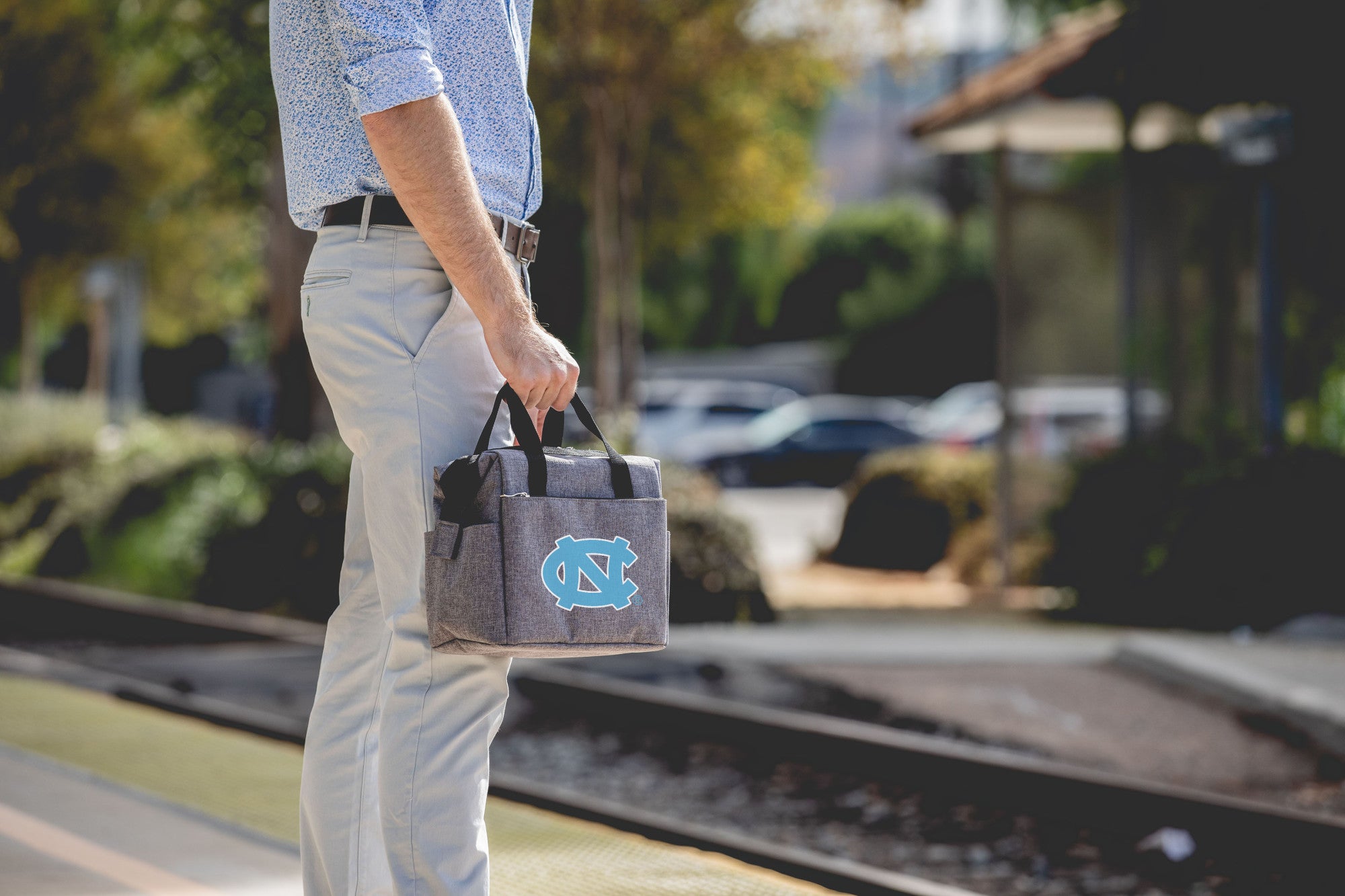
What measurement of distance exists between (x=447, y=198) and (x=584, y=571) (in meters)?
0.59

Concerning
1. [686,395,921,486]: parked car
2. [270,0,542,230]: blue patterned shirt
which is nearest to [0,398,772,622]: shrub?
[270,0,542,230]: blue patterned shirt

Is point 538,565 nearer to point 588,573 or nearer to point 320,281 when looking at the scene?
point 588,573

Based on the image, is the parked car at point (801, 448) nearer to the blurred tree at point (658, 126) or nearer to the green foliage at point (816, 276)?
the green foliage at point (816, 276)

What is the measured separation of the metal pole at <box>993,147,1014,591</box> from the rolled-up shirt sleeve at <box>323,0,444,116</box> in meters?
9.88

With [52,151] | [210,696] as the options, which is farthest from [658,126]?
[210,696]

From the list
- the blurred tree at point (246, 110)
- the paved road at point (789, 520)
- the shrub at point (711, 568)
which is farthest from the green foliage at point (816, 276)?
the shrub at point (711, 568)

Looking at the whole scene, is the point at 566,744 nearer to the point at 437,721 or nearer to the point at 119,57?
the point at 437,721

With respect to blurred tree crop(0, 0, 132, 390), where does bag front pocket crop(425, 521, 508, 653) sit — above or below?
below

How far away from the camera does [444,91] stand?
8.17 ft

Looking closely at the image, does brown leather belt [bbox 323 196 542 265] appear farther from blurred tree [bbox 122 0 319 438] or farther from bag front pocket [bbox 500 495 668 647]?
blurred tree [bbox 122 0 319 438]

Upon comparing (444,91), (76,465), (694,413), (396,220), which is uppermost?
(444,91)

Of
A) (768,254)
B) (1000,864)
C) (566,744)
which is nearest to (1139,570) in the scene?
(566,744)

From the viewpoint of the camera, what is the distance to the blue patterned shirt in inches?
102

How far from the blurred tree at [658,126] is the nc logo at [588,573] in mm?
11942
